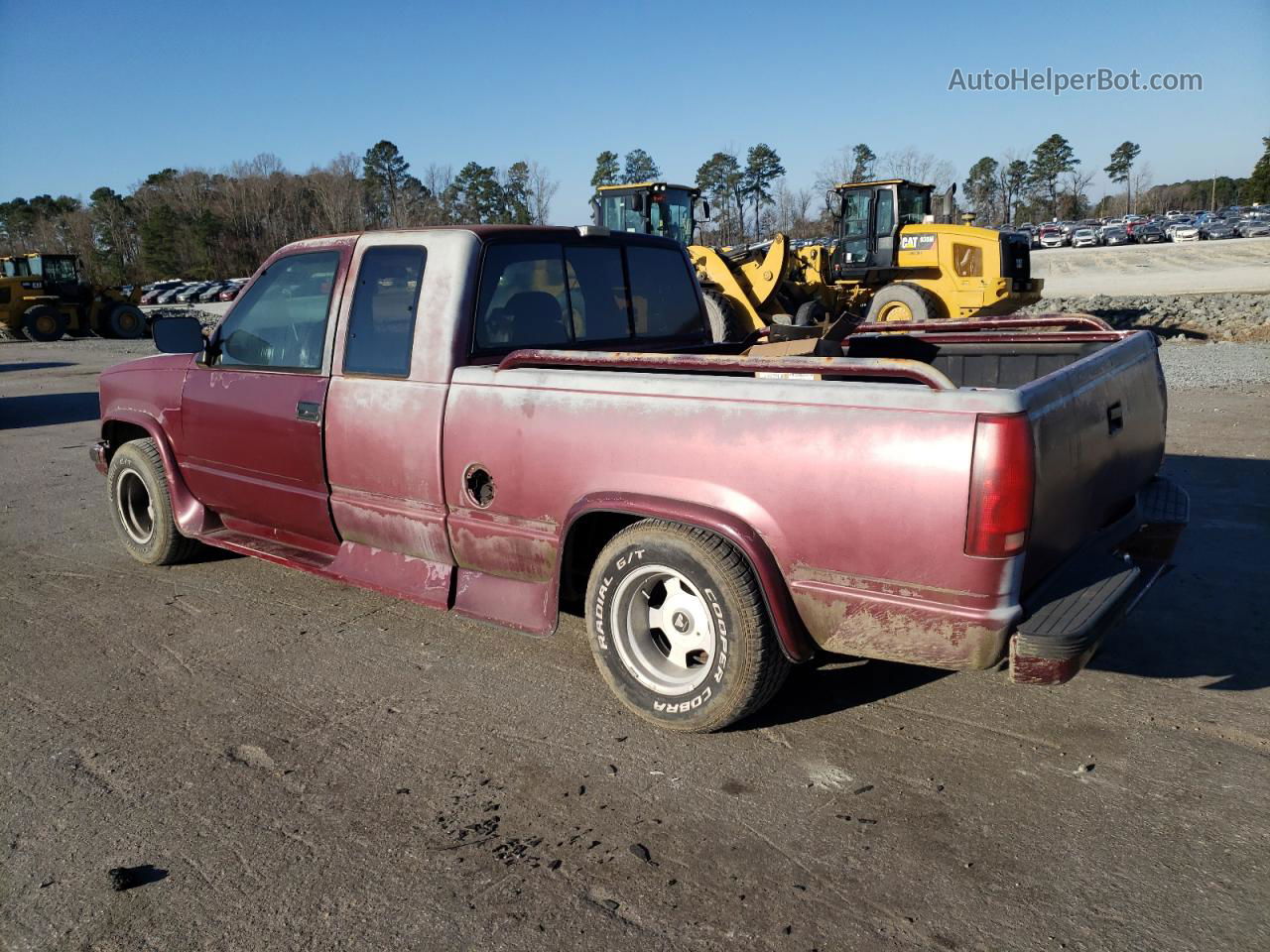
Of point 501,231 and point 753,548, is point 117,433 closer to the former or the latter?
point 501,231

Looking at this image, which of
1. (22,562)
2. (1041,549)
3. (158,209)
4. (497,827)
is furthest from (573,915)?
(158,209)

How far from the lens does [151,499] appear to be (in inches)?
218

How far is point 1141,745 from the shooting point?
331 cm

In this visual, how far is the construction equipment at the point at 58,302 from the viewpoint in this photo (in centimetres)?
2703

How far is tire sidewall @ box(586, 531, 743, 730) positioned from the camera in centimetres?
328

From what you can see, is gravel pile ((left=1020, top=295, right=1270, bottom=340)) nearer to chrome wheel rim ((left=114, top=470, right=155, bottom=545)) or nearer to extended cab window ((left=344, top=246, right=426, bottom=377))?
extended cab window ((left=344, top=246, right=426, bottom=377))

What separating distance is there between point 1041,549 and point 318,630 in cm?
342

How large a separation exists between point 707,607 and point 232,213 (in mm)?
82958

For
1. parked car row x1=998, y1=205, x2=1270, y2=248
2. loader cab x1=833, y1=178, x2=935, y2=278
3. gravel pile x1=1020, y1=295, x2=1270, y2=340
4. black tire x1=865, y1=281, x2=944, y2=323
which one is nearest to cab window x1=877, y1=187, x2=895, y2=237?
loader cab x1=833, y1=178, x2=935, y2=278

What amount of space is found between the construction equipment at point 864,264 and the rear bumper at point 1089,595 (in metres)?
11.5

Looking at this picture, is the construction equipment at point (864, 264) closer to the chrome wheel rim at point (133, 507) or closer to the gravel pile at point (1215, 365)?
the gravel pile at point (1215, 365)

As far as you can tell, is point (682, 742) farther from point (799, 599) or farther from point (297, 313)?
point (297, 313)

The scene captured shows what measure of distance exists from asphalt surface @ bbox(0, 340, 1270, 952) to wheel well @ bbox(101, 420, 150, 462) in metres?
1.54

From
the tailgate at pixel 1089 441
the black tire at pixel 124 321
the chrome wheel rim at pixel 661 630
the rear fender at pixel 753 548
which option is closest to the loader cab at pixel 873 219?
the tailgate at pixel 1089 441
